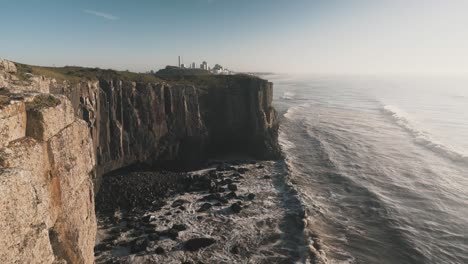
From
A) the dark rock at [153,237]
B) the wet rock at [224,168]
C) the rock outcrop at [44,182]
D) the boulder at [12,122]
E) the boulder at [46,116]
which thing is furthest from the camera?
the wet rock at [224,168]

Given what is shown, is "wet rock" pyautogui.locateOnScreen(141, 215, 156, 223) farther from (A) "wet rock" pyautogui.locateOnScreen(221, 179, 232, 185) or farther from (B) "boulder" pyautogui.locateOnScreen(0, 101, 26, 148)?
(B) "boulder" pyautogui.locateOnScreen(0, 101, 26, 148)

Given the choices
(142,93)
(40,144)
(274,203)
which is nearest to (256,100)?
(142,93)

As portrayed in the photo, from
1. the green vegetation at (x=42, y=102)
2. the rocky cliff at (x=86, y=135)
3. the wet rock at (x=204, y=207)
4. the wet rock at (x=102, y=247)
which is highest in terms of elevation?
the green vegetation at (x=42, y=102)

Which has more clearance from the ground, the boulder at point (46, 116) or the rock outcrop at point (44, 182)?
the boulder at point (46, 116)

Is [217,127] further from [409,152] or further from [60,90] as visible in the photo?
[409,152]

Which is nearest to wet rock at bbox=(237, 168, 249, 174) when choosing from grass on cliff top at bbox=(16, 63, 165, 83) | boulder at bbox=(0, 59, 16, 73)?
grass on cliff top at bbox=(16, 63, 165, 83)

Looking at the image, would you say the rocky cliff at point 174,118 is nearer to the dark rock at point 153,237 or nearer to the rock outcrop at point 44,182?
the dark rock at point 153,237

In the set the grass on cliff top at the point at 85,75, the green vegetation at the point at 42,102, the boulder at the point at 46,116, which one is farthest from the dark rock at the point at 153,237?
the grass on cliff top at the point at 85,75
